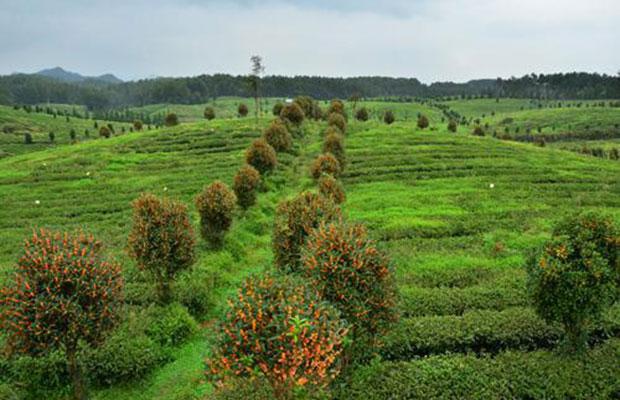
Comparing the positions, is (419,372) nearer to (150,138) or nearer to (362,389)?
(362,389)

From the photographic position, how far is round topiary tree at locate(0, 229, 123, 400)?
37.0ft

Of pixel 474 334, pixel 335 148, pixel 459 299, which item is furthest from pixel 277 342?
pixel 335 148

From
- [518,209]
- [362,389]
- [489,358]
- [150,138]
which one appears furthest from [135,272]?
[150,138]

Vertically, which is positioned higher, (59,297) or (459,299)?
(59,297)

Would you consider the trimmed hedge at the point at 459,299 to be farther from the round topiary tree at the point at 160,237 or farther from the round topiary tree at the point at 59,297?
the round topiary tree at the point at 59,297

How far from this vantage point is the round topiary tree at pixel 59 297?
11.3 metres

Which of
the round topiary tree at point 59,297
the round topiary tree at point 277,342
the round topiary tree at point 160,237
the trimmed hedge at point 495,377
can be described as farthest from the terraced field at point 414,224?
the round topiary tree at point 59,297

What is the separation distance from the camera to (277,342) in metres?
8.92

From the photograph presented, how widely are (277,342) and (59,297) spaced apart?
21.9 feet

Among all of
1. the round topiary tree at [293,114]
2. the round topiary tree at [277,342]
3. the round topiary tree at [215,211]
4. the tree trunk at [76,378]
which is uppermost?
the round topiary tree at [293,114]

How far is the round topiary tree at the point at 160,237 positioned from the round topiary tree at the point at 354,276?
24.9 feet

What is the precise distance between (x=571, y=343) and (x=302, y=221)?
10890 millimetres

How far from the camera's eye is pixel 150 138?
216 feet

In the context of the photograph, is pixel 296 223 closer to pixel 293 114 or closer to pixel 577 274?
pixel 577 274
